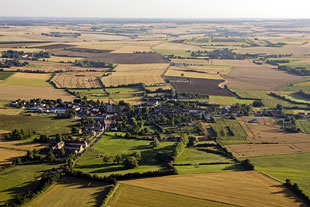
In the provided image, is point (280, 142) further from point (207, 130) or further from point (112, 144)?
point (112, 144)

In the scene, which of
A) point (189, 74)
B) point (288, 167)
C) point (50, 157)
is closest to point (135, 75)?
point (189, 74)

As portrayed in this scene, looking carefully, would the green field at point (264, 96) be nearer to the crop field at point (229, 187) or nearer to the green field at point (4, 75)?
the crop field at point (229, 187)

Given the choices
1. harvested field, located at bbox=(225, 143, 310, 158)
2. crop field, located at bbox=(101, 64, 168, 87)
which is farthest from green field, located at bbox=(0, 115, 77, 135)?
crop field, located at bbox=(101, 64, 168, 87)

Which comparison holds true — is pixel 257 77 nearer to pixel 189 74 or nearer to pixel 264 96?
pixel 189 74

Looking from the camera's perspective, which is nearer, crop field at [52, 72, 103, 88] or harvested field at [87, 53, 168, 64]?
crop field at [52, 72, 103, 88]

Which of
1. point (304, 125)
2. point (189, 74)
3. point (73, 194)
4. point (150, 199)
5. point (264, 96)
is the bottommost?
point (73, 194)

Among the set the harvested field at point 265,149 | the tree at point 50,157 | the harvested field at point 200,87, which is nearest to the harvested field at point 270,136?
the harvested field at point 265,149

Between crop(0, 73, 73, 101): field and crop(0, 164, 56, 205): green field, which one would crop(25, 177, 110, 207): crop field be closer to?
crop(0, 164, 56, 205): green field
